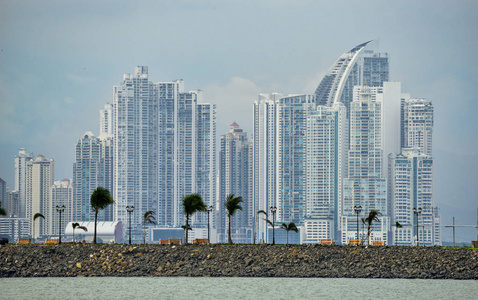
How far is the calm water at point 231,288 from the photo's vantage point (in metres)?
60.7

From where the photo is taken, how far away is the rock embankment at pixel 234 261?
70375mm

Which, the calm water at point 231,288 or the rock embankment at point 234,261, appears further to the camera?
the rock embankment at point 234,261

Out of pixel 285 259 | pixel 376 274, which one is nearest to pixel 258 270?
pixel 285 259

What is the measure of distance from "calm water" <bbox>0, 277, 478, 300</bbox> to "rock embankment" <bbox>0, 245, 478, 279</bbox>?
1537mm

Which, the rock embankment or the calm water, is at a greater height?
the rock embankment

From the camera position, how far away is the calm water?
199ft

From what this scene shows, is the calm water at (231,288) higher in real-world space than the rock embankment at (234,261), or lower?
lower

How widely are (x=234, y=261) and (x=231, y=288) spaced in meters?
7.14

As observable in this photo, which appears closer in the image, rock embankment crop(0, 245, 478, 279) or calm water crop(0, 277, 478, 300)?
calm water crop(0, 277, 478, 300)

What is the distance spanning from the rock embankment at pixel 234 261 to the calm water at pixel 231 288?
1537 millimetres

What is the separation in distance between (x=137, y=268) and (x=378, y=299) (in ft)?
68.0

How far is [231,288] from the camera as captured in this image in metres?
65.0

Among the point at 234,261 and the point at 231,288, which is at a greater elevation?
the point at 234,261

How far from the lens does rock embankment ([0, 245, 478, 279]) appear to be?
7038cm
